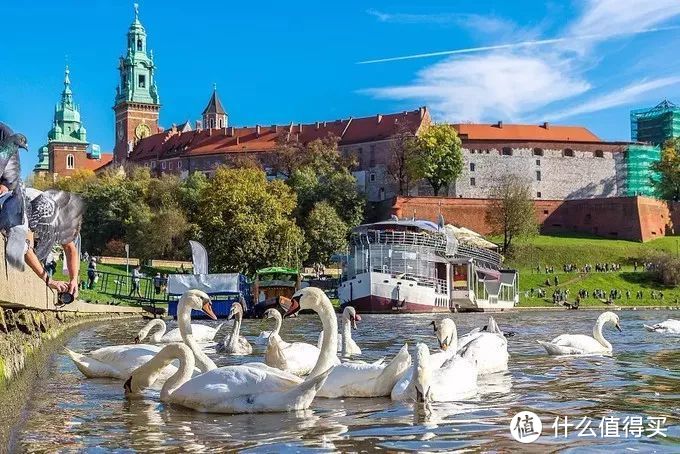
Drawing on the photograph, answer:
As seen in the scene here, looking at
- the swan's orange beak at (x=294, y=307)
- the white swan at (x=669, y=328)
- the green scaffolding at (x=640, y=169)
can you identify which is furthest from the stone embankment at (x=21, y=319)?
the green scaffolding at (x=640, y=169)

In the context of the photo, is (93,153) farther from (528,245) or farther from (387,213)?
(528,245)

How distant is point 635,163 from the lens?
123 m

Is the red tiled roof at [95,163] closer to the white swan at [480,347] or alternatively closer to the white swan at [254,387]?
the white swan at [480,347]

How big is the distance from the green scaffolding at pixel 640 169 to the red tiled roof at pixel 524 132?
16.7 feet

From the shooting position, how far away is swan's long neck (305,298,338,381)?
10.3 metres

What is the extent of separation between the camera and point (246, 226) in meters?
70.9

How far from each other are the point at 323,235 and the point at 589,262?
26561 mm

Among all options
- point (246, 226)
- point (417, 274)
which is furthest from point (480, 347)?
point (246, 226)

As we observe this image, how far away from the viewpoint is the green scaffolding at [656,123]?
160062 mm

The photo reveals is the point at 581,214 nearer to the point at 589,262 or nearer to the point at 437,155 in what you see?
the point at 589,262

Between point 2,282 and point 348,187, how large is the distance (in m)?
85.9

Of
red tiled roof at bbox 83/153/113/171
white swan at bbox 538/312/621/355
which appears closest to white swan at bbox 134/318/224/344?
white swan at bbox 538/312/621/355

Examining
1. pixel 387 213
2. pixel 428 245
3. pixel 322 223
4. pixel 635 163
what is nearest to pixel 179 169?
pixel 387 213

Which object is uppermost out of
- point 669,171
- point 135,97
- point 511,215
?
point 135,97
